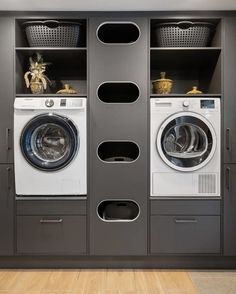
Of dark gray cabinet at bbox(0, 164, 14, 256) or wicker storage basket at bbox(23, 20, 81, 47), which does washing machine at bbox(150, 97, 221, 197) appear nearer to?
wicker storage basket at bbox(23, 20, 81, 47)

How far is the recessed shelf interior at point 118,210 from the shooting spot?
2.65 m

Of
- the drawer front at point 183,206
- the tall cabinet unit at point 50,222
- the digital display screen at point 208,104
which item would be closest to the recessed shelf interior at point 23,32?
the tall cabinet unit at point 50,222

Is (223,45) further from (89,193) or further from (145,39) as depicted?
(89,193)

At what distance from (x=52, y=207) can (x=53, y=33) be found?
58.9 inches

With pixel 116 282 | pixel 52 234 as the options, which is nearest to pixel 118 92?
pixel 52 234

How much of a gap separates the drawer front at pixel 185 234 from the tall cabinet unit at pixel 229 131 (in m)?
0.12

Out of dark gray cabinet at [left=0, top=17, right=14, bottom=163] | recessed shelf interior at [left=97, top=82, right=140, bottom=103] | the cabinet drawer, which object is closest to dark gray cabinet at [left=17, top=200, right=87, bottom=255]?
the cabinet drawer

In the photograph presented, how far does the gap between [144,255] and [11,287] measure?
1.08 meters

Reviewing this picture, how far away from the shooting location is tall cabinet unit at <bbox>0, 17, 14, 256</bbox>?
249 cm

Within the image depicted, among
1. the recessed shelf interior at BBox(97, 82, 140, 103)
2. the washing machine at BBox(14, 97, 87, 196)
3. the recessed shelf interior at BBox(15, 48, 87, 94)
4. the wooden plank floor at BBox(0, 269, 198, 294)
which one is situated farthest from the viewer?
the recessed shelf interior at BBox(97, 82, 140, 103)

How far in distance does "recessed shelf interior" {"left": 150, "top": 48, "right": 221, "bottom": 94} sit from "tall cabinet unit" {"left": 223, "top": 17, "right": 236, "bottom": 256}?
8cm

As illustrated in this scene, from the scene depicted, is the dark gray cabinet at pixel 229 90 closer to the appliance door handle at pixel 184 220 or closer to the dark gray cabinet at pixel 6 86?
the appliance door handle at pixel 184 220

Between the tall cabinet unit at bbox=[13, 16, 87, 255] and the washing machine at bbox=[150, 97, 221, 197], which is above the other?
the washing machine at bbox=[150, 97, 221, 197]

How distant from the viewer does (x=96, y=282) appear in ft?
7.54
